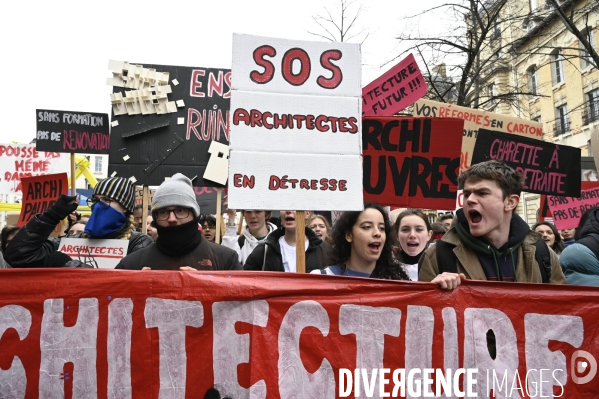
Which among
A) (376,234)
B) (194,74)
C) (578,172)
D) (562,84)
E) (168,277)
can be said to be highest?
(562,84)

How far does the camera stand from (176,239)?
3221 mm

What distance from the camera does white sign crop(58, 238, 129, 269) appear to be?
158 inches

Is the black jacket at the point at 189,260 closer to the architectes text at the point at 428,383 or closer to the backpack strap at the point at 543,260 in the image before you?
the architectes text at the point at 428,383

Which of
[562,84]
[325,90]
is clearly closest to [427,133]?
[325,90]

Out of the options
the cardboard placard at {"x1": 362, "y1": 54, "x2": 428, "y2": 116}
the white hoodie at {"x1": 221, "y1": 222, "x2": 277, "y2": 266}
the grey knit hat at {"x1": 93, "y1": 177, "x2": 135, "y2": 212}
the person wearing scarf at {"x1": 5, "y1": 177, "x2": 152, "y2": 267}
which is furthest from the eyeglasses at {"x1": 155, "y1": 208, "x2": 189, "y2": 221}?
the cardboard placard at {"x1": 362, "y1": 54, "x2": 428, "y2": 116}

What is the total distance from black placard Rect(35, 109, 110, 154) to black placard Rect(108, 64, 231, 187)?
19cm

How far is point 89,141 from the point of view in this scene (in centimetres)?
659

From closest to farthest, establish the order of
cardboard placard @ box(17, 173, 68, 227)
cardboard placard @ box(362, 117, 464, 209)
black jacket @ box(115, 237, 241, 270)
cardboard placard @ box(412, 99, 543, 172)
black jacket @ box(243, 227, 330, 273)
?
1. black jacket @ box(115, 237, 241, 270)
2. black jacket @ box(243, 227, 330, 273)
3. cardboard placard @ box(362, 117, 464, 209)
4. cardboard placard @ box(17, 173, 68, 227)
5. cardboard placard @ box(412, 99, 543, 172)

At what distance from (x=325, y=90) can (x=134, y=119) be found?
149 inches

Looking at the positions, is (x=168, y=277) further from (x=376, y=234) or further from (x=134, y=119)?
(x=134, y=119)

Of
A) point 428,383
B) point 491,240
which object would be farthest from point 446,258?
point 428,383

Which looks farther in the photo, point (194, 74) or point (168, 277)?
point (194, 74)

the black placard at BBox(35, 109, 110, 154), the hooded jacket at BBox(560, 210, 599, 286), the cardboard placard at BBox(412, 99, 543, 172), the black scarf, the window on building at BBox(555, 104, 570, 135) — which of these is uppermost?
the window on building at BBox(555, 104, 570, 135)

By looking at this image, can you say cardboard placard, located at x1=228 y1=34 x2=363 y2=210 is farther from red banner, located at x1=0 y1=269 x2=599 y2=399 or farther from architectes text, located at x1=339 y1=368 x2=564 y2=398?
architectes text, located at x1=339 y1=368 x2=564 y2=398
